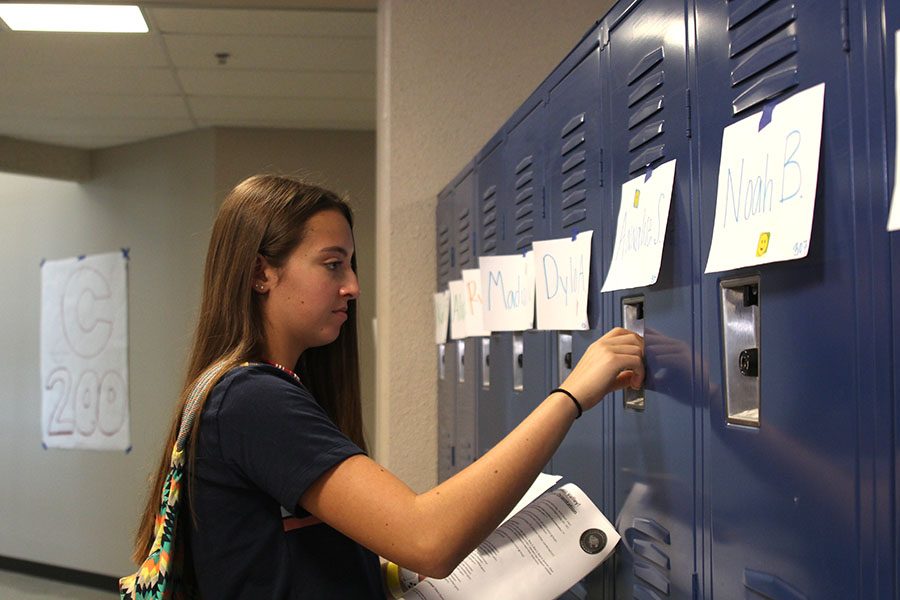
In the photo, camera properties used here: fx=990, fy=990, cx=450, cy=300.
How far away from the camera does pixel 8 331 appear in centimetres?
693

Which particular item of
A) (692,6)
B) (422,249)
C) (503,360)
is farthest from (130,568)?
(692,6)

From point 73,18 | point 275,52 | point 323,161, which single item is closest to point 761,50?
point 73,18

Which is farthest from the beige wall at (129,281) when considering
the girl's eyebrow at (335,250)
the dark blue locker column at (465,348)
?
the girl's eyebrow at (335,250)

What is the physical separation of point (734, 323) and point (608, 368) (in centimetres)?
22

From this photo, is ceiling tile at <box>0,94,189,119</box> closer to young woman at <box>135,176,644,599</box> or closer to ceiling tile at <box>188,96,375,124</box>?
ceiling tile at <box>188,96,375,124</box>

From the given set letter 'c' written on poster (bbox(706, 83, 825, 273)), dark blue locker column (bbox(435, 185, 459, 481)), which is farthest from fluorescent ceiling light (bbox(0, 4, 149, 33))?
letter 'c' written on poster (bbox(706, 83, 825, 273))

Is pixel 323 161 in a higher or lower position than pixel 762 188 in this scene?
higher

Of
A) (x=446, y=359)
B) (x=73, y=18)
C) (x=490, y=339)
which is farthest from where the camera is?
(x=73, y=18)

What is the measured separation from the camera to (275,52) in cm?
443

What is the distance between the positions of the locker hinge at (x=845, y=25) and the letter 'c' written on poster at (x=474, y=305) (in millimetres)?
1562

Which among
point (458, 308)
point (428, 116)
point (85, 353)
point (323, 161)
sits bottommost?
point (85, 353)

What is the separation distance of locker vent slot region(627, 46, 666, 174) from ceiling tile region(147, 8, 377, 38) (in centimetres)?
264

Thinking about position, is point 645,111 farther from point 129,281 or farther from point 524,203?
point 129,281

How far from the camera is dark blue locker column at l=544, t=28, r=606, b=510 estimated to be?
149cm
